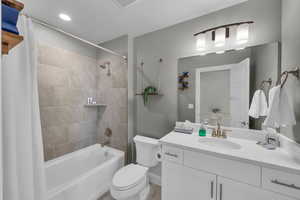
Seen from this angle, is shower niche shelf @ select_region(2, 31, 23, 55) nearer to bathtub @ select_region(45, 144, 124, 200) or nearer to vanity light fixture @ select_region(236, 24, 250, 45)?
bathtub @ select_region(45, 144, 124, 200)

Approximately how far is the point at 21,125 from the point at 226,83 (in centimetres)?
182

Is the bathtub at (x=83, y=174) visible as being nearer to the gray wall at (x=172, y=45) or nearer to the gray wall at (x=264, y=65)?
the gray wall at (x=172, y=45)

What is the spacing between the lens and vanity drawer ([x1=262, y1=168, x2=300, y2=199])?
778 mm

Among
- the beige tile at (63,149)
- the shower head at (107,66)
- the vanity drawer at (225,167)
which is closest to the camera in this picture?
the vanity drawer at (225,167)

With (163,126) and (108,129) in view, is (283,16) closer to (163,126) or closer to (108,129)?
(163,126)

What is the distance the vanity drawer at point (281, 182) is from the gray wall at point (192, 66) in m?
0.88

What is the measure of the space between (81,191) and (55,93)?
1.36 meters

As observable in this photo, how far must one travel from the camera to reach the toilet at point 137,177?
1313 millimetres

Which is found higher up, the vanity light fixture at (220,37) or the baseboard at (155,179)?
the vanity light fixture at (220,37)

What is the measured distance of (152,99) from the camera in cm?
200

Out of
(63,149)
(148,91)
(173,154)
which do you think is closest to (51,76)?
(63,149)

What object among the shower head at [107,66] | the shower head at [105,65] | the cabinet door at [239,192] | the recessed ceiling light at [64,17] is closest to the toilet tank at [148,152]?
the cabinet door at [239,192]

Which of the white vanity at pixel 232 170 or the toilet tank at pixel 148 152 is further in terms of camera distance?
the toilet tank at pixel 148 152

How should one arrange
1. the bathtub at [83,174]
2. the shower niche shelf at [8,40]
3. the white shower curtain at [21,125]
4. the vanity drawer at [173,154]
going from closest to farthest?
1. the shower niche shelf at [8,40]
2. the white shower curtain at [21,125]
3. the vanity drawer at [173,154]
4. the bathtub at [83,174]
